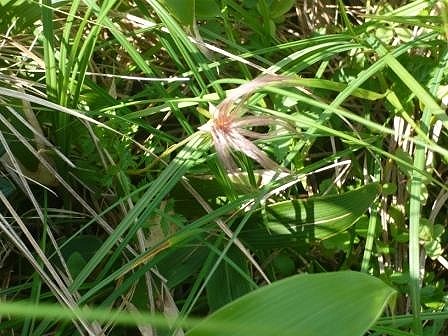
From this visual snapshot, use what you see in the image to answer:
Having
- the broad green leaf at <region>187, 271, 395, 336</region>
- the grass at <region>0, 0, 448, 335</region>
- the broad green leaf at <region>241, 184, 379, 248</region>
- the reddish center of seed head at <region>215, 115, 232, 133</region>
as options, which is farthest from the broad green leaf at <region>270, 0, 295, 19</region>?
the broad green leaf at <region>187, 271, 395, 336</region>

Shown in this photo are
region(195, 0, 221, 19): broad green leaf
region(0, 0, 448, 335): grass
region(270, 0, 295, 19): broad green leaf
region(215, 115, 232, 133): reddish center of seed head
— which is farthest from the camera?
region(270, 0, 295, 19): broad green leaf

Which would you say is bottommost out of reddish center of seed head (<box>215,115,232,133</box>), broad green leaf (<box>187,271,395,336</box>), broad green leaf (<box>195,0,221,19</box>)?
broad green leaf (<box>187,271,395,336</box>)

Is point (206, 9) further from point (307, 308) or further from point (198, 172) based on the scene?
point (307, 308)

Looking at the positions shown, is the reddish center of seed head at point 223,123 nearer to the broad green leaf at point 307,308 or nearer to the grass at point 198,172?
the grass at point 198,172

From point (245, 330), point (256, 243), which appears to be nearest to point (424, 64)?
point (256, 243)

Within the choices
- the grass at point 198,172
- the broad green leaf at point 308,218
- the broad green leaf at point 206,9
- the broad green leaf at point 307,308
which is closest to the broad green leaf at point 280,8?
the grass at point 198,172

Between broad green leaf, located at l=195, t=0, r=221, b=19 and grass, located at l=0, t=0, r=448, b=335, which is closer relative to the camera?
grass, located at l=0, t=0, r=448, b=335

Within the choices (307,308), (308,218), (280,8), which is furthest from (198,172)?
(307,308)

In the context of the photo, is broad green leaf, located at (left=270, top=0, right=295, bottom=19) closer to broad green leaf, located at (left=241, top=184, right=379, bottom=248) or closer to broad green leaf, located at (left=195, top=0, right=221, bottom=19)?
broad green leaf, located at (left=195, top=0, right=221, bottom=19)
